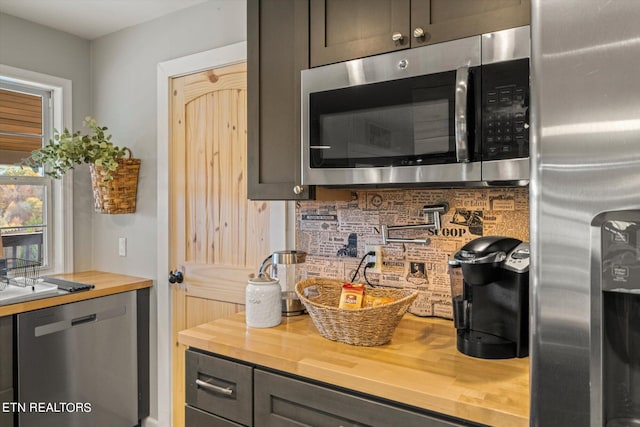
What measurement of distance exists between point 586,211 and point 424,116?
2.83 feet

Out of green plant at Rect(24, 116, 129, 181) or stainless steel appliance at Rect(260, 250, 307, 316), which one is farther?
green plant at Rect(24, 116, 129, 181)

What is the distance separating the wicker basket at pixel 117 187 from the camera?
8.63ft

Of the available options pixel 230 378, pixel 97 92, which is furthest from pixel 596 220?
pixel 97 92

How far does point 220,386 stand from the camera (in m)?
1.51

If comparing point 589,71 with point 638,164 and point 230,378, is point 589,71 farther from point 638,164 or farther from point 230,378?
point 230,378

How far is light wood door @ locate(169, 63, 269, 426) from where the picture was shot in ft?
7.48

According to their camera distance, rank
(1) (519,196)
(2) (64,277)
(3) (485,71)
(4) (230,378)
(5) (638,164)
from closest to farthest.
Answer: (5) (638,164) → (3) (485,71) → (4) (230,378) → (1) (519,196) → (2) (64,277)

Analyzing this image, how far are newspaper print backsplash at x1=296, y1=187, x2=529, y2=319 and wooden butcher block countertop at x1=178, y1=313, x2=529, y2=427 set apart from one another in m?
0.19

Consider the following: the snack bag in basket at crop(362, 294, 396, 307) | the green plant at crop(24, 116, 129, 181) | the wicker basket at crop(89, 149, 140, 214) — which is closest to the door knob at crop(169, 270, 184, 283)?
the wicker basket at crop(89, 149, 140, 214)

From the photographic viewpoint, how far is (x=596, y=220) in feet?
1.81

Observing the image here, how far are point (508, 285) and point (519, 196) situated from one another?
412 millimetres

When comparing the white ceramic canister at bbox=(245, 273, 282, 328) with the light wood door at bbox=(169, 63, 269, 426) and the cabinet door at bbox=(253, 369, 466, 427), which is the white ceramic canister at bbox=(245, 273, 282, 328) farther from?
the light wood door at bbox=(169, 63, 269, 426)

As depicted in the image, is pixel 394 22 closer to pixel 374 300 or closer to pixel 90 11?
pixel 374 300

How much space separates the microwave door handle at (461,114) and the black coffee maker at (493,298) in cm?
29
